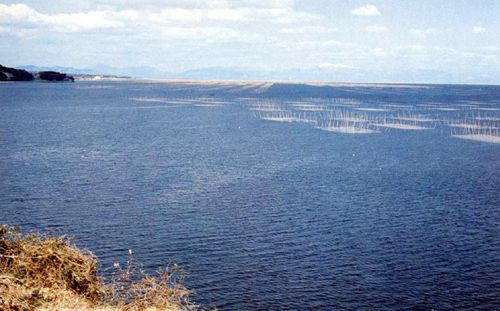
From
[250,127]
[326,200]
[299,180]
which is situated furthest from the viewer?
[250,127]

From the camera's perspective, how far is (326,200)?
58.7 meters

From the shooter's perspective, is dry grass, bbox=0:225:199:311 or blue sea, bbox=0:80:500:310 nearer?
dry grass, bbox=0:225:199:311

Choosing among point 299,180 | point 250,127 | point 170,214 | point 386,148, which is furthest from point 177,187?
point 250,127

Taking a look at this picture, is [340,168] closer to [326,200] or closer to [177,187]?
Result: [326,200]

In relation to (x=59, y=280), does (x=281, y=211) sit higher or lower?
lower

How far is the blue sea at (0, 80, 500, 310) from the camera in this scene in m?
38.5

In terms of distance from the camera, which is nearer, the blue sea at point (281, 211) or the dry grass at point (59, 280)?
the dry grass at point (59, 280)

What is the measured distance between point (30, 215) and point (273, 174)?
32398mm

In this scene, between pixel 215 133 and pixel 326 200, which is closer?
pixel 326 200

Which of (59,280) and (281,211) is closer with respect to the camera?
(59,280)

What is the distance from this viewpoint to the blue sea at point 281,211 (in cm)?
3853

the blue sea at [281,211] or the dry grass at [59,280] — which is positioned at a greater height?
the dry grass at [59,280]

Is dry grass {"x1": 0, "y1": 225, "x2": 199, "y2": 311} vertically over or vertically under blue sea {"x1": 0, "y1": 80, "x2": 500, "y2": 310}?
over

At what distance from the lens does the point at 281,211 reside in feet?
179
